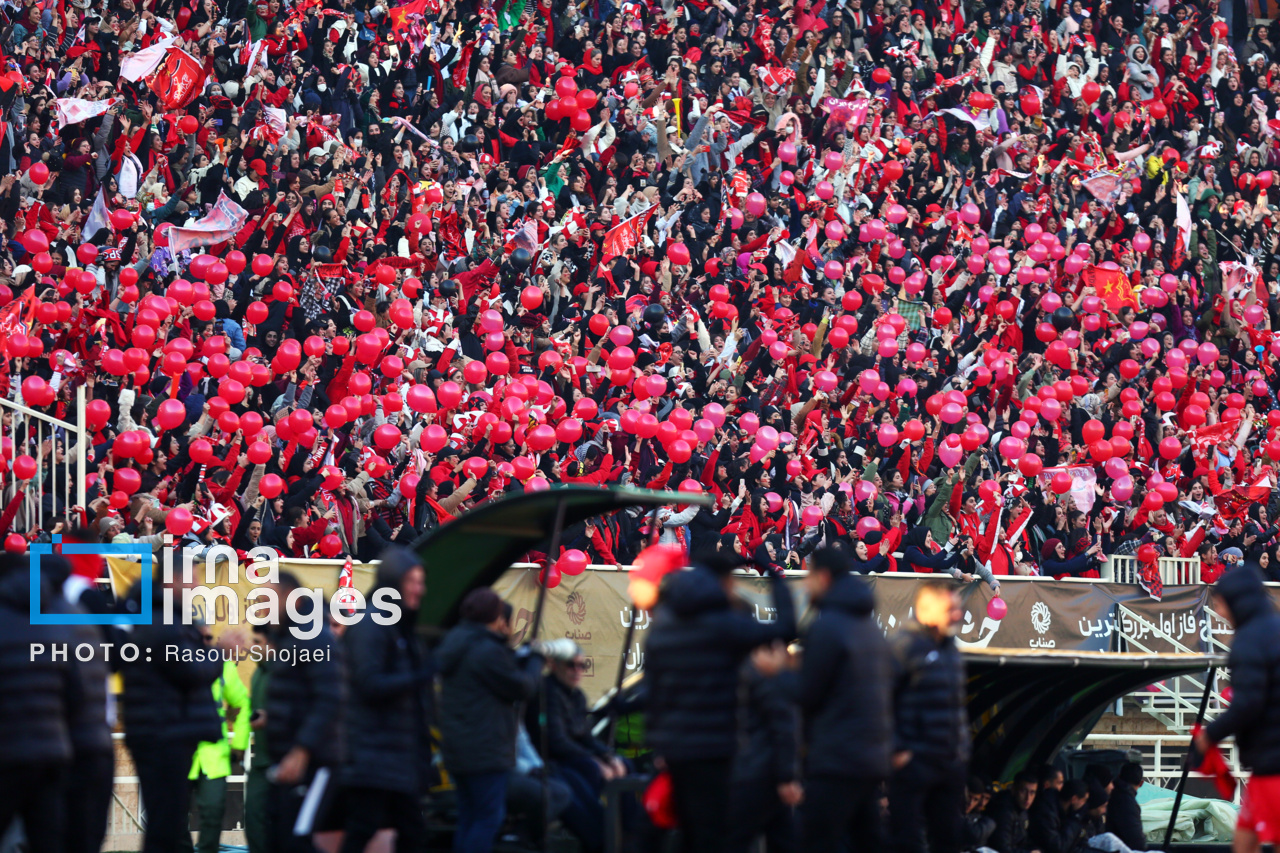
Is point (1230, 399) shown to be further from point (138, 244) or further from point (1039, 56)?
point (138, 244)

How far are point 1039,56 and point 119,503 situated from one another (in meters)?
14.9

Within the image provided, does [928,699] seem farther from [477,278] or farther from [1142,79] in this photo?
[1142,79]

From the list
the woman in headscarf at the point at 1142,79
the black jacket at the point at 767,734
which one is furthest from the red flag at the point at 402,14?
the black jacket at the point at 767,734

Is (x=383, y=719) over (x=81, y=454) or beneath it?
beneath

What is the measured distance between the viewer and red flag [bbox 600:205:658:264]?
1841 centimetres

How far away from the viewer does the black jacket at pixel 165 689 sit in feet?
25.2

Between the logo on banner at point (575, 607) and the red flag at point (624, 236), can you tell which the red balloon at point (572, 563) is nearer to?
the logo on banner at point (575, 607)

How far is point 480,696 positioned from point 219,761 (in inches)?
92.5

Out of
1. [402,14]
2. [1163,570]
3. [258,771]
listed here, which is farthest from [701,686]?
[402,14]

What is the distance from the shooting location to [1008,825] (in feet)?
37.6

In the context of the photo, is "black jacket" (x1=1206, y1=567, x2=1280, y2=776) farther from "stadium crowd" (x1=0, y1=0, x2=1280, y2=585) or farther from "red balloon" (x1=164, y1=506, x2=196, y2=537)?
"red balloon" (x1=164, y1=506, x2=196, y2=537)

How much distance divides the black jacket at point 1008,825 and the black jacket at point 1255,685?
12.8 feet

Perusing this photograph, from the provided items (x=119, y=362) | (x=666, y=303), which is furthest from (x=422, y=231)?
(x=119, y=362)

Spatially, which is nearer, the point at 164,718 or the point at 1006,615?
the point at 164,718
